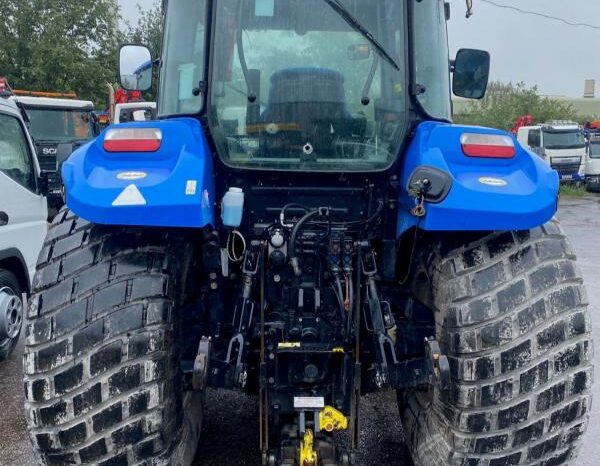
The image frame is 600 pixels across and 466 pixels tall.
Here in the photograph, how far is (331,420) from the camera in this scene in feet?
9.00

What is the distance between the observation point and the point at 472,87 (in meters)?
3.73

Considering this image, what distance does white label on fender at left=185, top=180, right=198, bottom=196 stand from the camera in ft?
8.05

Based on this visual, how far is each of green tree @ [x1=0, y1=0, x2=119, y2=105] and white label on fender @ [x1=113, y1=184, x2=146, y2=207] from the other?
2021 centimetres

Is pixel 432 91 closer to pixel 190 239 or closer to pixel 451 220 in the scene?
pixel 451 220

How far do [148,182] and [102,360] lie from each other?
0.67 m

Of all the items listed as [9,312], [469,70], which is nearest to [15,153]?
[9,312]

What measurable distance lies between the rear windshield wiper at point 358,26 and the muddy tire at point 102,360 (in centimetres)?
132

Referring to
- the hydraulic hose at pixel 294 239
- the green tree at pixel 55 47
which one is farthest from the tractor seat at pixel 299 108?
the green tree at pixel 55 47

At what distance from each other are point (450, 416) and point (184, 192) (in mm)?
1353

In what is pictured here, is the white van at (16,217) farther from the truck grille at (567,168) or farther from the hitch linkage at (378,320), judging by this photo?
the truck grille at (567,168)

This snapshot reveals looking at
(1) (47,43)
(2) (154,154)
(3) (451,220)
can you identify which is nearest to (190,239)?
(2) (154,154)

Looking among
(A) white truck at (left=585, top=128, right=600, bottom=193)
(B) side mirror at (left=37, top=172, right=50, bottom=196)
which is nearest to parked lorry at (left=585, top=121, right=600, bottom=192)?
(A) white truck at (left=585, top=128, right=600, bottom=193)

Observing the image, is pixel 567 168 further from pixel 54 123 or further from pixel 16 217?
pixel 16 217

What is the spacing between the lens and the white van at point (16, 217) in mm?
5223
